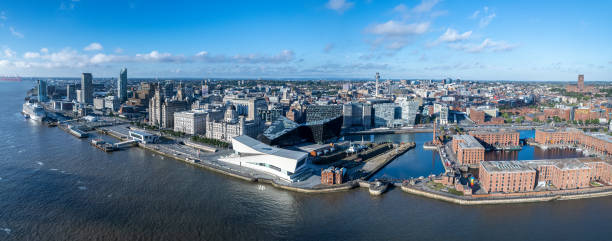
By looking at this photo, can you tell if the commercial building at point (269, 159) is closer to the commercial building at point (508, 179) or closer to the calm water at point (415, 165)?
the calm water at point (415, 165)

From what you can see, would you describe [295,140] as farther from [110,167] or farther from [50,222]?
[50,222]

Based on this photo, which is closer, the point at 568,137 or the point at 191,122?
the point at 568,137

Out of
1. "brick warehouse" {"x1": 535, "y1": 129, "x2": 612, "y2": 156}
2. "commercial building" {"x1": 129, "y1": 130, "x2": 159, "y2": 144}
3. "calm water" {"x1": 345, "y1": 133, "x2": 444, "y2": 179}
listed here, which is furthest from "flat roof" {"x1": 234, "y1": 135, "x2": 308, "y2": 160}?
"brick warehouse" {"x1": 535, "y1": 129, "x2": 612, "y2": 156}

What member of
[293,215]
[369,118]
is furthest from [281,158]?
[369,118]

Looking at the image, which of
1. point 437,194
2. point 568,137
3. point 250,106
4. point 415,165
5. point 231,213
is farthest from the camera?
point 250,106

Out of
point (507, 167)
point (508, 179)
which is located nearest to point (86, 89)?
point (507, 167)

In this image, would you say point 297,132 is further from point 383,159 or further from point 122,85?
point 122,85

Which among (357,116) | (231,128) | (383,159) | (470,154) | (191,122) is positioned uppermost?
(357,116)

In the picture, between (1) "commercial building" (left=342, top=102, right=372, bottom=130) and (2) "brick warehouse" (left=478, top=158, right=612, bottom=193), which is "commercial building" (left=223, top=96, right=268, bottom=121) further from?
(2) "brick warehouse" (left=478, top=158, right=612, bottom=193)
